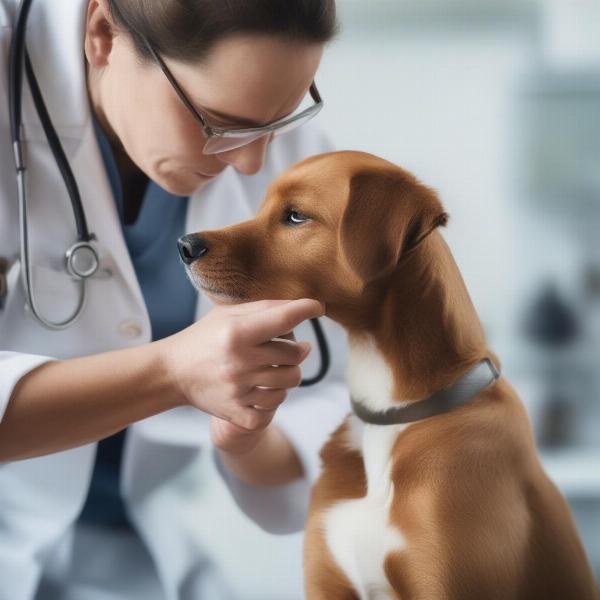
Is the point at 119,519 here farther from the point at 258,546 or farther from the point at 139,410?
the point at 139,410

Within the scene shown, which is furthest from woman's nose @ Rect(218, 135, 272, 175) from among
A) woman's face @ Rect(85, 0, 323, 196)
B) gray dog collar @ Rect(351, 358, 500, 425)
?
gray dog collar @ Rect(351, 358, 500, 425)

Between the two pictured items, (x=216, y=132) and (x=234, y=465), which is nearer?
(x=216, y=132)

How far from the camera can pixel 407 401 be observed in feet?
2.06

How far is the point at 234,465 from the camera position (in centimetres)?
81

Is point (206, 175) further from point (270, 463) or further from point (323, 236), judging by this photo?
point (270, 463)

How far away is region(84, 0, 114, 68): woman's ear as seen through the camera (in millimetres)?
694

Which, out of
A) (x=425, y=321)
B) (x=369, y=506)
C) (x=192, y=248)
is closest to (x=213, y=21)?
(x=192, y=248)

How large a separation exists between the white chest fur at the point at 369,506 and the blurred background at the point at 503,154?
0.58 feet

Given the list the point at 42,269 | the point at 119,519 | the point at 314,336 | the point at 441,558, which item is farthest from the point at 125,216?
the point at 441,558

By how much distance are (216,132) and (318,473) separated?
12.3 inches

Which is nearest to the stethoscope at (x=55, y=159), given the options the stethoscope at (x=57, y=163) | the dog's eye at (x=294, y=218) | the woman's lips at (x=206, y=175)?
the stethoscope at (x=57, y=163)

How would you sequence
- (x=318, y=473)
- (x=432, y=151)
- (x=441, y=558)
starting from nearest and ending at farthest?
(x=441, y=558) < (x=318, y=473) < (x=432, y=151)

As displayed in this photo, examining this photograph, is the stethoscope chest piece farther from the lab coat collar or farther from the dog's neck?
the dog's neck

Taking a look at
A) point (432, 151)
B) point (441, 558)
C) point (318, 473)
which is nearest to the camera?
point (441, 558)
